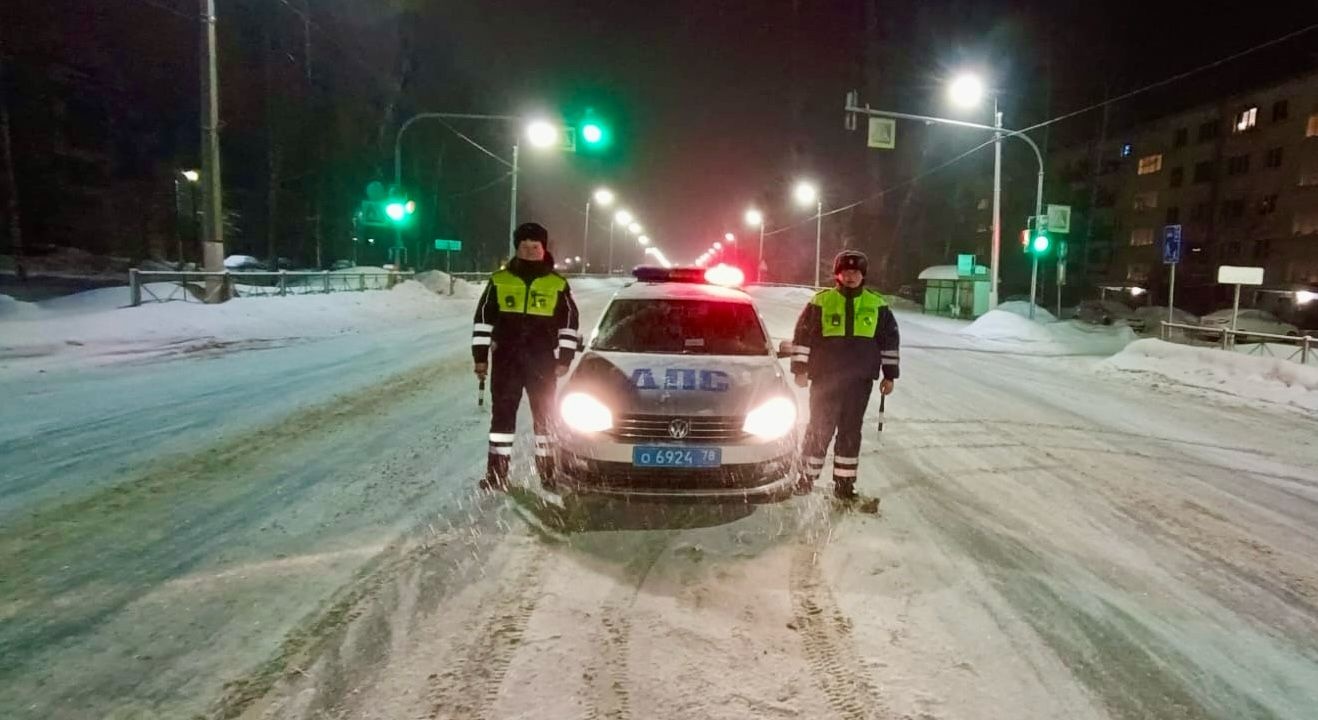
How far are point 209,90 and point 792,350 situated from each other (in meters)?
14.4

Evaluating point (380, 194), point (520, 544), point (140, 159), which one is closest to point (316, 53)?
point (140, 159)

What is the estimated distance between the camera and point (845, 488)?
19.8 ft

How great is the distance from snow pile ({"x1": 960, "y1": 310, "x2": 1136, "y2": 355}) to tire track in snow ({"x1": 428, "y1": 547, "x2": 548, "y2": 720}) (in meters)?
18.0

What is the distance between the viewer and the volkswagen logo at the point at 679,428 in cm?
512

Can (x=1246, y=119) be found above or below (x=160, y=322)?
above

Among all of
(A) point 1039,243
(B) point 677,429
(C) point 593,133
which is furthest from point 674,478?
(A) point 1039,243

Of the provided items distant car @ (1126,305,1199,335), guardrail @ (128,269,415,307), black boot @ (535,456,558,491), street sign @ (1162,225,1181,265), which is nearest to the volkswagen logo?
black boot @ (535,456,558,491)

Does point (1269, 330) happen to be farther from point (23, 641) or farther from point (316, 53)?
point (316, 53)

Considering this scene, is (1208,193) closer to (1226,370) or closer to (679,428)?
(1226,370)

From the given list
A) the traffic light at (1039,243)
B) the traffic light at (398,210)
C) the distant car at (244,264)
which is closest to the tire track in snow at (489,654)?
the traffic light at (398,210)

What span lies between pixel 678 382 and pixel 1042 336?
19997 millimetres

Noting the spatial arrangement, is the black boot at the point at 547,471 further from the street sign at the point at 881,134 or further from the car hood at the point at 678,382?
the street sign at the point at 881,134

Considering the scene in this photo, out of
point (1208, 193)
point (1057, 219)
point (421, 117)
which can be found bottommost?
point (1057, 219)

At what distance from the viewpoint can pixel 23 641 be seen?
3.54 meters
